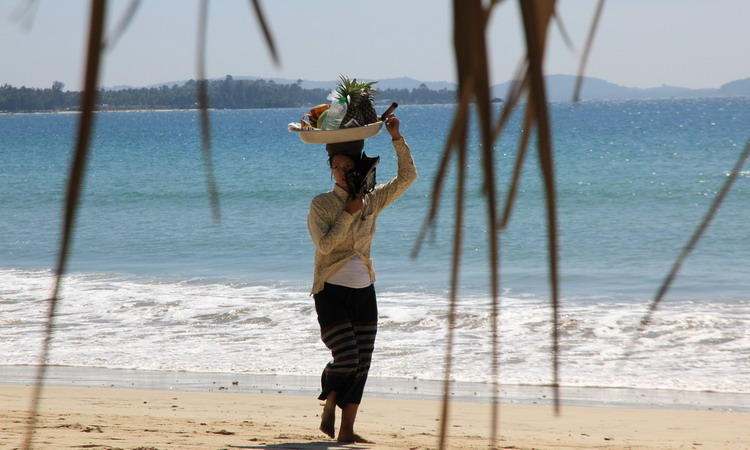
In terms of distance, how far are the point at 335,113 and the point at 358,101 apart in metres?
0.11

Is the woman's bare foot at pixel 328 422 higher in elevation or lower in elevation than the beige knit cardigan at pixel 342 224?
lower

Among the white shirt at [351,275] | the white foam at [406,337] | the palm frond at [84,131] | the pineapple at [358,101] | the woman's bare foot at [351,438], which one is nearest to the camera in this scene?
the palm frond at [84,131]

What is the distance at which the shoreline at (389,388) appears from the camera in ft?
21.7

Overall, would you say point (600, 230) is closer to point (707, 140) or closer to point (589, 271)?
point (589, 271)

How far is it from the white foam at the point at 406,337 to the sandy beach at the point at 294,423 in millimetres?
862

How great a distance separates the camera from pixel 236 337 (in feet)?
28.6

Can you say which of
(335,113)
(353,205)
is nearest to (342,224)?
(353,205)

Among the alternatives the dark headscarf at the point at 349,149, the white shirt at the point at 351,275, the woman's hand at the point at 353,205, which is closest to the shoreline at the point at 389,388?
the white shirt at the point at 351,275

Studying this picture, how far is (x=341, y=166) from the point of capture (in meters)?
4.19

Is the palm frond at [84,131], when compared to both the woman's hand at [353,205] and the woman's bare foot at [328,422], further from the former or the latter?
the woman's bare foot at [328,422]

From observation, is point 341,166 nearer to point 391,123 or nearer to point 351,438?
point 391,123

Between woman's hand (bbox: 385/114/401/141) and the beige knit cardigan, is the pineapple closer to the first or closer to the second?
woman's hand (bbox: 385/114/401/141)

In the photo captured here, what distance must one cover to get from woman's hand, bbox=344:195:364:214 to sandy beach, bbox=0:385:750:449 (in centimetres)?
114

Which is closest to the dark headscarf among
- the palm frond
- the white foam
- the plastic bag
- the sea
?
the plastic bag
